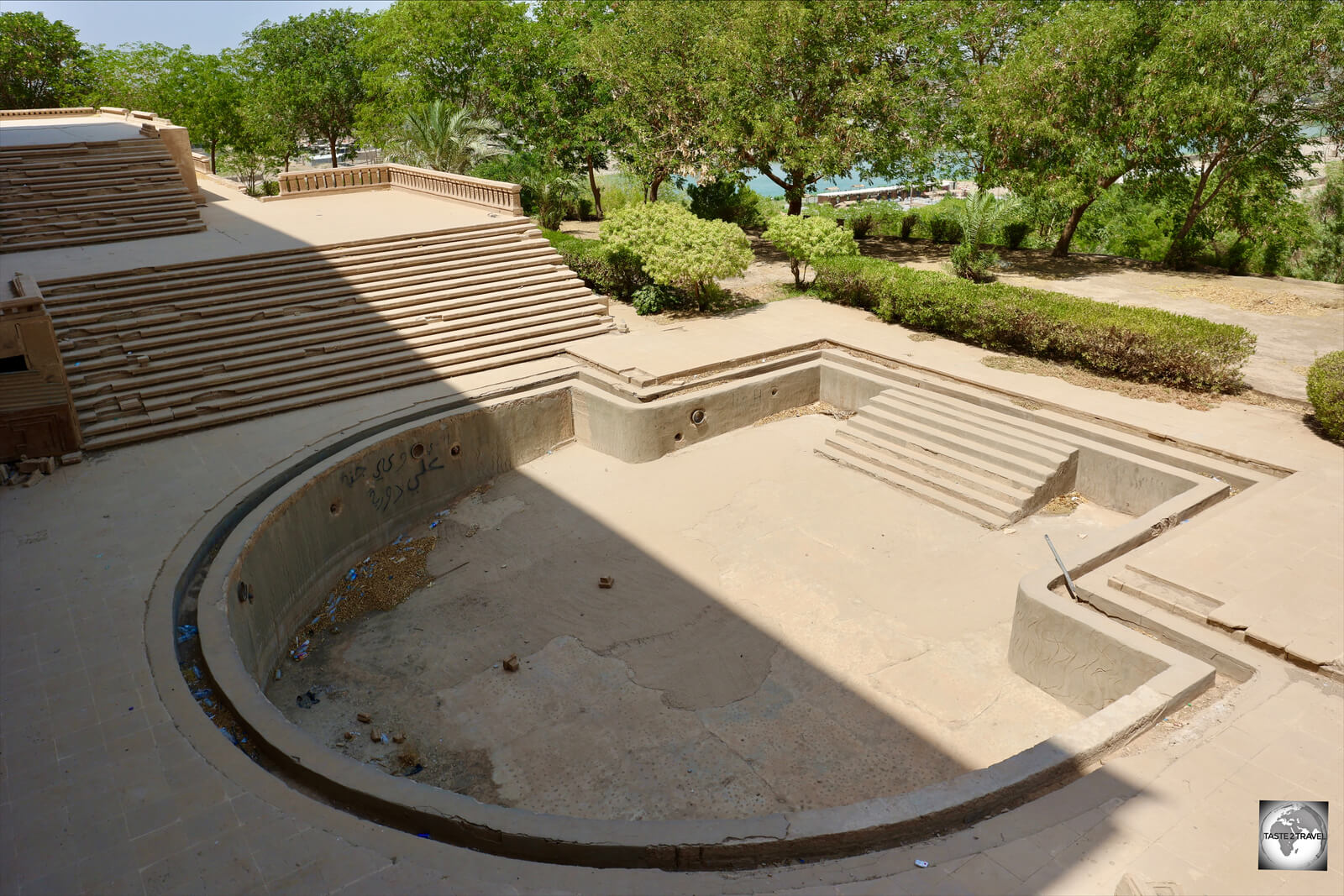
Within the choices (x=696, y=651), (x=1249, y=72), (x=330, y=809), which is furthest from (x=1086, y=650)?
(x=1249, y=72)

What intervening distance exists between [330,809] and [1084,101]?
1909 centimetres

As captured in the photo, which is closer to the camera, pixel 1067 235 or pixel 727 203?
pixel 1067 235

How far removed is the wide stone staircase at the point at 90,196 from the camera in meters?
16.2

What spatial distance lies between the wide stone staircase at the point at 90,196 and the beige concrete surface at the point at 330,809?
9944mm

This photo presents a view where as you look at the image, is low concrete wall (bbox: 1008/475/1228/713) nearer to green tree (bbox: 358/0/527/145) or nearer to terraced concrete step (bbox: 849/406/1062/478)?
terraced concrete step (bbox: 849/406/1062/478)

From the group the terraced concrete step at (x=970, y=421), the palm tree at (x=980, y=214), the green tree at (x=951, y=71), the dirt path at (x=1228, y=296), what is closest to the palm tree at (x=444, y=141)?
the green tree at (x=951, y=71)

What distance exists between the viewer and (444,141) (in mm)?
23844

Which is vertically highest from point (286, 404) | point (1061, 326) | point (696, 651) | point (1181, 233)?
point (1181, 233)

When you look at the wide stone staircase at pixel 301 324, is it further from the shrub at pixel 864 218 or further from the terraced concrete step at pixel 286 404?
the shrub at pixel 864 218

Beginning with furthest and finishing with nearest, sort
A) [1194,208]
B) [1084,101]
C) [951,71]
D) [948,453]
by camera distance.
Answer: [951,71] < [1194,208] < [1084,101] < [948,453]

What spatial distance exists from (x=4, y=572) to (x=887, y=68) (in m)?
19.3

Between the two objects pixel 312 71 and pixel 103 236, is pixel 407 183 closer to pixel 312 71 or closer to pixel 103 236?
pixel 103 236

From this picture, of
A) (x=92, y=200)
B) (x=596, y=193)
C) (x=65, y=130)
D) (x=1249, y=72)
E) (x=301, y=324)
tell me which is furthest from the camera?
(x=596, y=193)

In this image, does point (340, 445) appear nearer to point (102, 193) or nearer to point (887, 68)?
point (102, 193)
